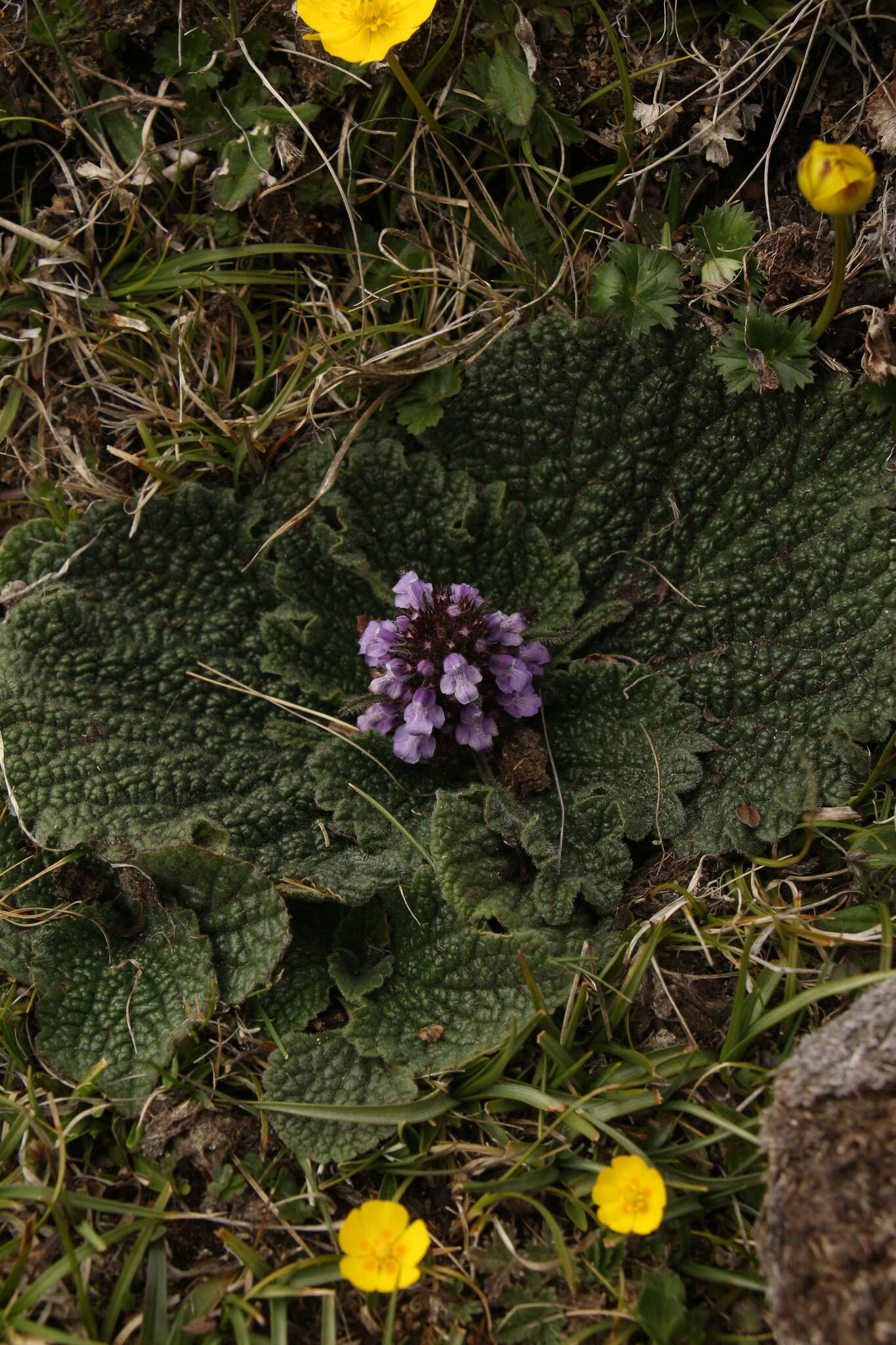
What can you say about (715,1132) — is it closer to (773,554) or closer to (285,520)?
(773,554)

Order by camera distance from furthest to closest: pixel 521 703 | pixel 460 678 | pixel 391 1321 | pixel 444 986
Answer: pixel 521 703, pixel 460 678, pixel 444 986, pixel 391 1321

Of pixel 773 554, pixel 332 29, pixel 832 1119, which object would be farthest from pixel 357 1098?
pixel 332 29

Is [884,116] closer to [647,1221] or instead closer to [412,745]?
[412,745]

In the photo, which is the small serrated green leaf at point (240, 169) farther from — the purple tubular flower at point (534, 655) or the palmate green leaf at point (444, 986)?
the palmate green leaf at point (444, 986)

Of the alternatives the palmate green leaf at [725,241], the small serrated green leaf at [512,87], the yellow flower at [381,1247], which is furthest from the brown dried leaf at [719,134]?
the yellow flower at [381,1247]

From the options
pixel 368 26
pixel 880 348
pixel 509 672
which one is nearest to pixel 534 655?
pixel 509 672
